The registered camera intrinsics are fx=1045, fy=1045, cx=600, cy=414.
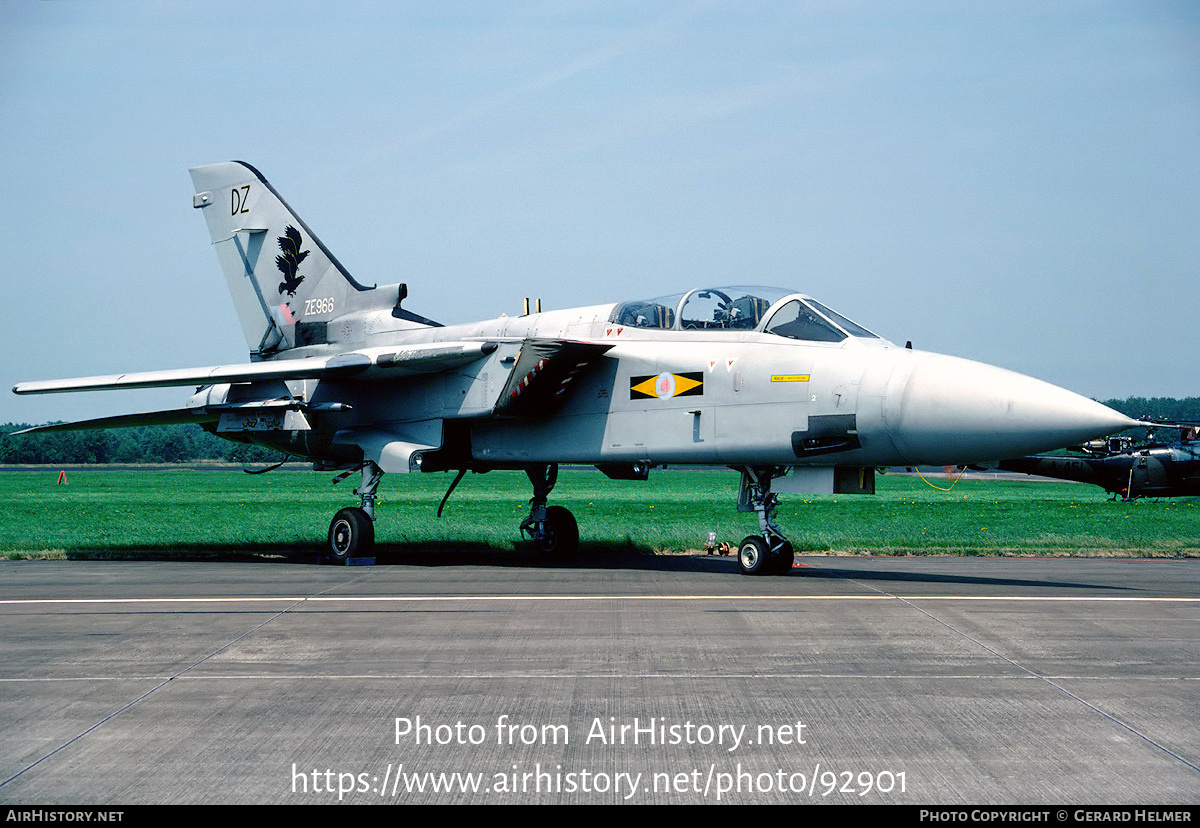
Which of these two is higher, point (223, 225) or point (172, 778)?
point (223, 225)

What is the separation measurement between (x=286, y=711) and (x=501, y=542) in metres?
12.9

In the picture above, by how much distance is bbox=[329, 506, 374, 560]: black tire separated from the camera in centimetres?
1611

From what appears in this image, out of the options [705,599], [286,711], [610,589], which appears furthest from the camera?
[610,589]

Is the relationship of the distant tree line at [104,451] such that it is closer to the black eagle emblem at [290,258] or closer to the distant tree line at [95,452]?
the distant tree line at [95,452]

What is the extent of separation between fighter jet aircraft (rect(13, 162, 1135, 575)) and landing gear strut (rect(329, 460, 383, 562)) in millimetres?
29

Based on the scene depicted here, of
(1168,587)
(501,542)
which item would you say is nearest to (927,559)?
(1168,587)

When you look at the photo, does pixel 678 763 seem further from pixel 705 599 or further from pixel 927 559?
pixel 927 559

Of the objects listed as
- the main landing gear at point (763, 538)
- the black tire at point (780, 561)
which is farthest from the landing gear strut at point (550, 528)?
the black tire at point (780, 561)

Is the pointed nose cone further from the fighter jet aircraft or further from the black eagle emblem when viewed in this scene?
the black eagle emblem

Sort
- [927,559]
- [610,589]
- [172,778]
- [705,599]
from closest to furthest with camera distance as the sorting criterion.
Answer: [172,778], [705,599], [610,589], [927,559]

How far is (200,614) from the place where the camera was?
395 inches

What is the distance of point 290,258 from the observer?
19000mm

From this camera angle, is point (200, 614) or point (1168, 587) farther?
point (1168, 587)

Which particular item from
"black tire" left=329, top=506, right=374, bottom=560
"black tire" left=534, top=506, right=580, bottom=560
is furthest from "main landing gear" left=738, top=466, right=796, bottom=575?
"black tire" left=329, top=506, right=374, bottom=560
